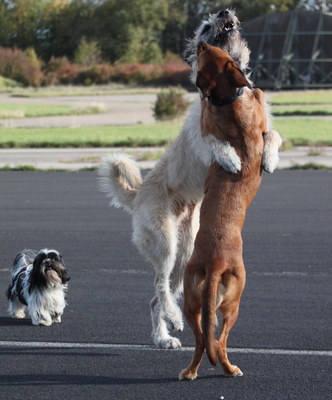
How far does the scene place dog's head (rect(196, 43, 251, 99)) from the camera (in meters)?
4.96

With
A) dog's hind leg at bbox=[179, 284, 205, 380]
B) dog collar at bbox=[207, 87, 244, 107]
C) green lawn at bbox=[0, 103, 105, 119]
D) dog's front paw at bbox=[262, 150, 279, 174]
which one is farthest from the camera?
green lawn at bbox=[0, 103, 105, 119]

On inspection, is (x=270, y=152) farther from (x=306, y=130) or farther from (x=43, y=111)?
(x=43, y=111)

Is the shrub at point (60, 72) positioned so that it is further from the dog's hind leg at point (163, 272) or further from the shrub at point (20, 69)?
the dog's hind leg at point (163, 272)

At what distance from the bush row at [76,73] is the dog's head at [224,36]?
6050 centimetres

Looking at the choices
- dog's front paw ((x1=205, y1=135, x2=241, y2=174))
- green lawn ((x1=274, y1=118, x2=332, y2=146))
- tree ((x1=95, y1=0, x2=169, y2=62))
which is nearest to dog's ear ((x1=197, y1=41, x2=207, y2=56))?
dog's front paw ((x1=205, y1=135, x2=241, y2=174))

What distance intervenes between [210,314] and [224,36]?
219 centimetres

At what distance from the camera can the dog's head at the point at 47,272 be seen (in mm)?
6801

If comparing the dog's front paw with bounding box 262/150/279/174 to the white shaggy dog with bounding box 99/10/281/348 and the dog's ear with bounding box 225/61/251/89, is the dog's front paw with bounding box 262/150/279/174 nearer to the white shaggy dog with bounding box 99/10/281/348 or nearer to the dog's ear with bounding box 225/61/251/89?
the white shaggy dog with bounding box 99/10/281/348

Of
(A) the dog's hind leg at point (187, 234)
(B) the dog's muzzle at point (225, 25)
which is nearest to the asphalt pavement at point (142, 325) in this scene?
(A) the dog's hind leg at point (187, 234)

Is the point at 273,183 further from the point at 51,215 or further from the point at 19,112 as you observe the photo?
the point at 19,112

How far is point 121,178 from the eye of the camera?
6.51m

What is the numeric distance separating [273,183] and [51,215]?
218 inches

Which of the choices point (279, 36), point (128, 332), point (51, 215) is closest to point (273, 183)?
point (51, 215)

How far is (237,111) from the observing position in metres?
5.08
